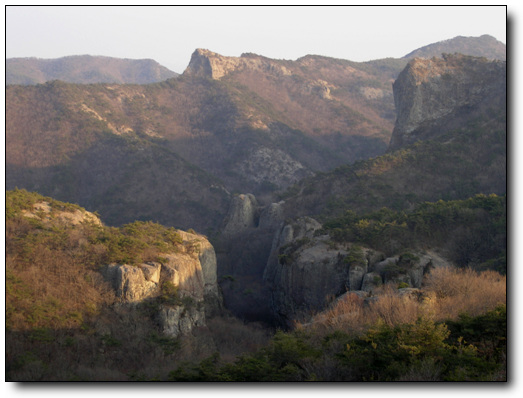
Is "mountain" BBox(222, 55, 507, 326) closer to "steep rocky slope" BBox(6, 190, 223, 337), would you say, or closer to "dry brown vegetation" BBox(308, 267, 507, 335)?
"dry brown vegetation" BBox(308, 267, 507, 335)

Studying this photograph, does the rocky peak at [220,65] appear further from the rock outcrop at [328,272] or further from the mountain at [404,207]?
the rock outcrop at [328,272]

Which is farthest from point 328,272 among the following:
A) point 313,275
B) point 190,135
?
point 190,135

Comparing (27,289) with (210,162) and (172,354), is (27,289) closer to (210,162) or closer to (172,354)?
(172,354)

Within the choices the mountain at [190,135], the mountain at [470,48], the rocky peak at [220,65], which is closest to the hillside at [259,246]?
the mountain at [190,135]

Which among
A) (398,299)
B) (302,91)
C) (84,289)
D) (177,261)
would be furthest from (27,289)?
(302,91)

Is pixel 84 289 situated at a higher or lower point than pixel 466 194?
lower

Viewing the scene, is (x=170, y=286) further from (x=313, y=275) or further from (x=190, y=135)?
(x=190, y=135)

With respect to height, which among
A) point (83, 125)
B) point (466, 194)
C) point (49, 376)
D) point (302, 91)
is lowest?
point (49, 376)
